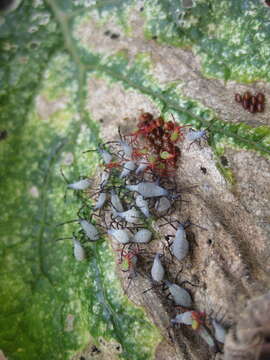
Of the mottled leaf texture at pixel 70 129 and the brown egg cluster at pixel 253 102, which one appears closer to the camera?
the mottled leaf texture at pixel 70 129

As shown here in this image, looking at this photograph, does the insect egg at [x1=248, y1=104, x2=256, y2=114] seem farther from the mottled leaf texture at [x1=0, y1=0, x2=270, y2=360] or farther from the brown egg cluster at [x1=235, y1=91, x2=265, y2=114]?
the mottled leaf texture at [x1=0, y1=0, x2=270, y2=360]

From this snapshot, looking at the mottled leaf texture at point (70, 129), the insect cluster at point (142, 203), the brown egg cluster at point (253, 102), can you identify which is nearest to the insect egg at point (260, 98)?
the brown egg cluster at point (253, 102)

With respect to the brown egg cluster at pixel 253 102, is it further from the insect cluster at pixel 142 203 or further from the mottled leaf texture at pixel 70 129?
the insect cluster at pixel 142 203

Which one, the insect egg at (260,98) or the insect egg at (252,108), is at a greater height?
the insect egg at (260,98)

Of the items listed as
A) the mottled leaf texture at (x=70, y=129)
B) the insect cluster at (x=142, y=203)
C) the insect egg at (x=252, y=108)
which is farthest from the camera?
the insect egg at (x=252, y=108)

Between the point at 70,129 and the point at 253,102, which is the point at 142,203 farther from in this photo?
the point at 253,102

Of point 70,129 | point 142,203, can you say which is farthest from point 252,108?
point 70,129
